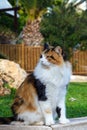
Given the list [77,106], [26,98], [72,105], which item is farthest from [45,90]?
[72,105]

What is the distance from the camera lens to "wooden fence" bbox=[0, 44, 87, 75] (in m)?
28.8

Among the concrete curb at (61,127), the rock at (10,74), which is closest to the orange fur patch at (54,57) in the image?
the concrete curb at (61,127)

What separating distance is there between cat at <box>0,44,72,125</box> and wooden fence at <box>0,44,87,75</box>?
70.4ft

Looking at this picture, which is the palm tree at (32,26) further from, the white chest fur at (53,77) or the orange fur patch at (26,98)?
the white chest fur at (53,77)

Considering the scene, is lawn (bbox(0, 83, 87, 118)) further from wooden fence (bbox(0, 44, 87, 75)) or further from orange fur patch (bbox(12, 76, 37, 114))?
wooden fence (bbox(0, 44, 87, 75))

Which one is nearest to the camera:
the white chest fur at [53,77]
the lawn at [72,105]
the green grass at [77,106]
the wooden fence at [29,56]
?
the white chest fur at [53,77]

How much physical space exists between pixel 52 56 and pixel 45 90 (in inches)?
19.7

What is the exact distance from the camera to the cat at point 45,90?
256 inches

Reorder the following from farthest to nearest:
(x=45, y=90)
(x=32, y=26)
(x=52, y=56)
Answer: (x=32, y=26) → (x=45, y=90) → (x=52, y=56)

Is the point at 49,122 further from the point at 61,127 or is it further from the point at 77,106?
the point at 77,106

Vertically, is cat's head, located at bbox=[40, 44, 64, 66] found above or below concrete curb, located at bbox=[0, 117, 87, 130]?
above

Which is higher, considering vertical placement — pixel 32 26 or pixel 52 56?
pixel 32 26

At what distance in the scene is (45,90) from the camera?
6598 millimetres

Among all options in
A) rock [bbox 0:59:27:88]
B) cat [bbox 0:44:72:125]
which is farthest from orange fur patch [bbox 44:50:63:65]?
Answer: rock [bbox 0:59:27:88]
